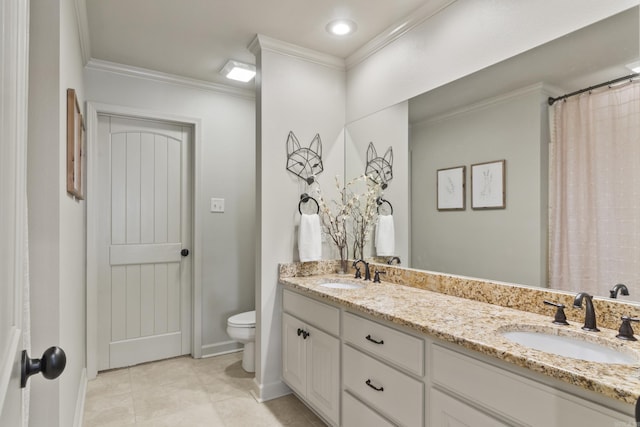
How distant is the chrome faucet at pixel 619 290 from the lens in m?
1.37

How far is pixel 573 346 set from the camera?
4.31 feet

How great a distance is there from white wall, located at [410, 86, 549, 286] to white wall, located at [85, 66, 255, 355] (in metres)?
1.75

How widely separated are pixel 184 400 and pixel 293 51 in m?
2.55

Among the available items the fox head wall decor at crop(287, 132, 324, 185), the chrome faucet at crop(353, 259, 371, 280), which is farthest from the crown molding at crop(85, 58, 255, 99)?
the chrome faucet at crop(353, 259, 371, 280)

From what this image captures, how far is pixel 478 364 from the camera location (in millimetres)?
1207

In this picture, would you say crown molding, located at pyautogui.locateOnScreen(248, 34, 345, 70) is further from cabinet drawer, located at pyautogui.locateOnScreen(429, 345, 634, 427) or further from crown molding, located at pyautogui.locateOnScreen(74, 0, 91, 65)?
cabinet drawer, located at pyautogui.locateOnScreen(429, 345, 634, 427)

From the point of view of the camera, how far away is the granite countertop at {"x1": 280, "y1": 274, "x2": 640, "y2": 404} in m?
0.95

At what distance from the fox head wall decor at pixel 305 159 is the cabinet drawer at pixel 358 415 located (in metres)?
1.49

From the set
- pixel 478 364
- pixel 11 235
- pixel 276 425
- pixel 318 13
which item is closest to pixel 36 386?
pixel 11 235

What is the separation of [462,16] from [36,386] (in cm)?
256

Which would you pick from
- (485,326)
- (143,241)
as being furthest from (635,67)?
(143,241)

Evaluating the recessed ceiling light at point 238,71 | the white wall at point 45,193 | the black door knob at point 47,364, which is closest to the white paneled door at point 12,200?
the black door knob at point 47,364

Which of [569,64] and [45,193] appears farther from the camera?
[569,64]

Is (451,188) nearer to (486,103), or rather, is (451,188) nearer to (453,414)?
(486,103)
